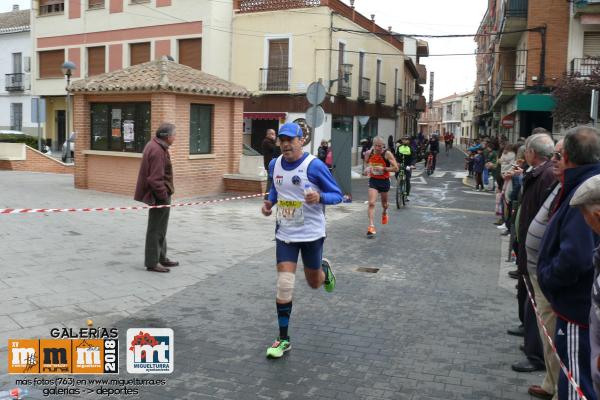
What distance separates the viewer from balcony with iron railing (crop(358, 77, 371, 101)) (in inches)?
1296

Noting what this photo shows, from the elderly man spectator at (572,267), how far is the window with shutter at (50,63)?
35355 millimetres

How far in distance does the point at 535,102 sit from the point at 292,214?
839 inches

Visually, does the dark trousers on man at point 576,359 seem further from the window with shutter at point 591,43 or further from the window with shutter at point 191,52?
the window with shutter at point 191,52

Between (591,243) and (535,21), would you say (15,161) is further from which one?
(591,243)

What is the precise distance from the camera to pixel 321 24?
27266mm

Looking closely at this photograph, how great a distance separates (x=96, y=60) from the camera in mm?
33094

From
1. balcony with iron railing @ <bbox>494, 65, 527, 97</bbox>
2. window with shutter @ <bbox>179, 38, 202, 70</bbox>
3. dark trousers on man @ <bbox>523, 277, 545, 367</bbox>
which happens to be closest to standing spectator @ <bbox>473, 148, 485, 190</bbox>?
balcony with iron railing @ <bbox>494, 65, 527, 97</bbox>

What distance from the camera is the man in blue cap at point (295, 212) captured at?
509 cm

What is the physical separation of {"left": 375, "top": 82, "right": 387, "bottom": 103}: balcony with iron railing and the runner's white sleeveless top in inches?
1236

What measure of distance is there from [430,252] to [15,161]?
17753mm

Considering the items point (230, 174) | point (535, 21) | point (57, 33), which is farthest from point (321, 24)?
point (57, 33)

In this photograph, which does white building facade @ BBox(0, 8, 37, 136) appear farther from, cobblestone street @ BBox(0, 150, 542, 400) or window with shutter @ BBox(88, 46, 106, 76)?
cobblestone street @ BBox(0, 150, 542, 400)

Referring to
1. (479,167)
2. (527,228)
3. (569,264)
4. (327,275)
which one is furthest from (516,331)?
(479,167)

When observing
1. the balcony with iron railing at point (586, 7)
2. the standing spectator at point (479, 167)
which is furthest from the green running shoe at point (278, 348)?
the balcony with iron railing at point (586, 7)
